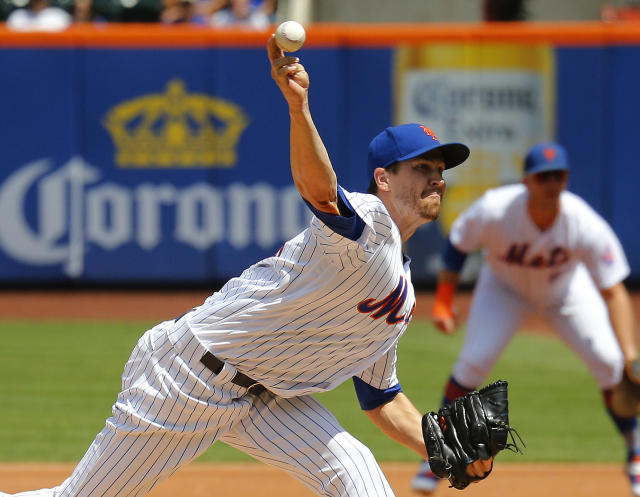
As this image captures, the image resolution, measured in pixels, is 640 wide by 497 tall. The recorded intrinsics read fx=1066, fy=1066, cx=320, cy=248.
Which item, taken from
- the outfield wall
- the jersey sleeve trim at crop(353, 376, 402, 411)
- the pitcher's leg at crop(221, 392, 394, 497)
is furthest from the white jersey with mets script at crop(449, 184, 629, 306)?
the outfield wall

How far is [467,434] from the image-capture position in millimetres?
3367

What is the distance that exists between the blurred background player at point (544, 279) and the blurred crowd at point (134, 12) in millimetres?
6955

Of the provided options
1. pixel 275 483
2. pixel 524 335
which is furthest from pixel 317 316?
pixel 524 335

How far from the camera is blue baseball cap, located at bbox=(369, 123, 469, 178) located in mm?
3262

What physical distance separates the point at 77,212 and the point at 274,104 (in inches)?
96.2

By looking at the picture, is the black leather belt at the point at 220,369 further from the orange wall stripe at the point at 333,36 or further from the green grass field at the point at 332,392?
the orange wall stripe at the point at 333,36

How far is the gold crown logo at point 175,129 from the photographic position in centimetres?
1165

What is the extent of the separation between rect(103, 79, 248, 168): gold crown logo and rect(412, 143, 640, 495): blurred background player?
621 cm

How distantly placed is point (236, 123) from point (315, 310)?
869 cm

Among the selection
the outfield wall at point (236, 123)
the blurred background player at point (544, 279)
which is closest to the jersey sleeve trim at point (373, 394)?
the blurred background player at point (544, 279)

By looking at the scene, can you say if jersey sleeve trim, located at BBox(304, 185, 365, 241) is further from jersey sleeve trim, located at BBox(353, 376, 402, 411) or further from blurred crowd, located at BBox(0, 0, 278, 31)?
blurred crowd, located at BBox(0, 0, 278, 31)

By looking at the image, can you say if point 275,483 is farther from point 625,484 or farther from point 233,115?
point 233,115

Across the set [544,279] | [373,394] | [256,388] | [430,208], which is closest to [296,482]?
[544,279]

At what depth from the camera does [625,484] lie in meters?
5.50
